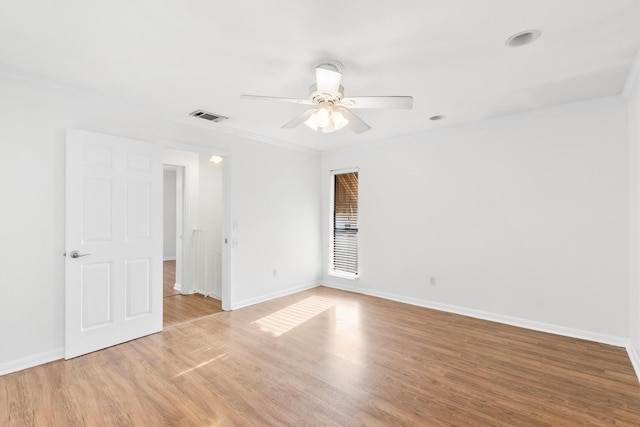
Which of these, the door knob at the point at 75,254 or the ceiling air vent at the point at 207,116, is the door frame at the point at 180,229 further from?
the door knob at the point at 75,254

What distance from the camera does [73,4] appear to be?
69.4 inches

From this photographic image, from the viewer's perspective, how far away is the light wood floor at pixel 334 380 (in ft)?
6.70

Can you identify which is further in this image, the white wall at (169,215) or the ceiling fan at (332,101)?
the white wall at (169,215)

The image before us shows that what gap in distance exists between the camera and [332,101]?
246 cm

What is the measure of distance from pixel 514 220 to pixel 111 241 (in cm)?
458

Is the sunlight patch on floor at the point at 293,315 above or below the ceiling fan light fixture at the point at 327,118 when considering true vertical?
below

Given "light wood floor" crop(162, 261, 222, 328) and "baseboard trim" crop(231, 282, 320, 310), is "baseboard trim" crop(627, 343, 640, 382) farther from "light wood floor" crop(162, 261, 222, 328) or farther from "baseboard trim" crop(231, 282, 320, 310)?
"light wood floor" crop(162, 261, 222, 328)

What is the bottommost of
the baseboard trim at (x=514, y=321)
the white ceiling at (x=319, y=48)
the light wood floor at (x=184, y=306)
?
the light wood floor at (x=184, y=306)

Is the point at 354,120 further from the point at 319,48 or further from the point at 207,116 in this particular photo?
the point at 207,116

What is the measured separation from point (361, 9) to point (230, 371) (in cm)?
291

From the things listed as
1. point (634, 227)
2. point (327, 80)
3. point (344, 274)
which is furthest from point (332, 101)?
point (344, 274)

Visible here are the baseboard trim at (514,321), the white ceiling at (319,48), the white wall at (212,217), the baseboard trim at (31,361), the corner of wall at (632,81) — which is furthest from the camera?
the white wall at (212,217)

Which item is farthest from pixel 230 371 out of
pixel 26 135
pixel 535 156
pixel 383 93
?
pixel 535 156

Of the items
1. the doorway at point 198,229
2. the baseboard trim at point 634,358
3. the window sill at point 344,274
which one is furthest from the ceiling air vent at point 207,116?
the baseboard trim at point 634,358
